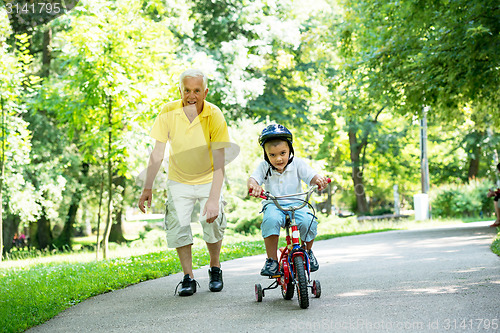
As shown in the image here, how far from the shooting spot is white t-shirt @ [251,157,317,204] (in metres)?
5.23

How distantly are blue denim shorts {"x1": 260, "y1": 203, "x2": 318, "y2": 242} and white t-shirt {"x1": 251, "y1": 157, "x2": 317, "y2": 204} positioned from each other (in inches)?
8.0

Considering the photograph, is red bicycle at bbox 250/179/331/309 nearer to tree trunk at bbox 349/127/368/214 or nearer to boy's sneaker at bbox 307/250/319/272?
boy's sneaker at bbox 307/250/319/272

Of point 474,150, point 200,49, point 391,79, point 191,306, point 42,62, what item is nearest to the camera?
point 191,306

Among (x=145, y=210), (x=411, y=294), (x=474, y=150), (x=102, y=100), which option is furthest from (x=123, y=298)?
(x=474, y=150)

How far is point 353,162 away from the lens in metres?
35.7

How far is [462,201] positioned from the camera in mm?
24062

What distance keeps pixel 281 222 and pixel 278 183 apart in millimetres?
428

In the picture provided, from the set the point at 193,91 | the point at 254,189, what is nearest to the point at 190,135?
the point at 193,91

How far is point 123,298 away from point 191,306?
106 cm

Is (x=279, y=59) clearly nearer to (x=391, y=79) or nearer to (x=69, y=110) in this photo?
(x=391, y=79)

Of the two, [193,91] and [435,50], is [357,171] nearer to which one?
[435,50]

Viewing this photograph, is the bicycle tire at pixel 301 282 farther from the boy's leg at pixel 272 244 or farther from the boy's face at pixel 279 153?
the boy's face at pixel 279 153

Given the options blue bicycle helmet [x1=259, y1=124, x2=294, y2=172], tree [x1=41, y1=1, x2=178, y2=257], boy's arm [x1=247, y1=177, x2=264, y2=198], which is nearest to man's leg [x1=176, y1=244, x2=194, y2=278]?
boy's arm [x1=247, y1=177, x2=264, y2=198]

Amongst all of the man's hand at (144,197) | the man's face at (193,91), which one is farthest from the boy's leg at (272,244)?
the man's face at (193,91)
